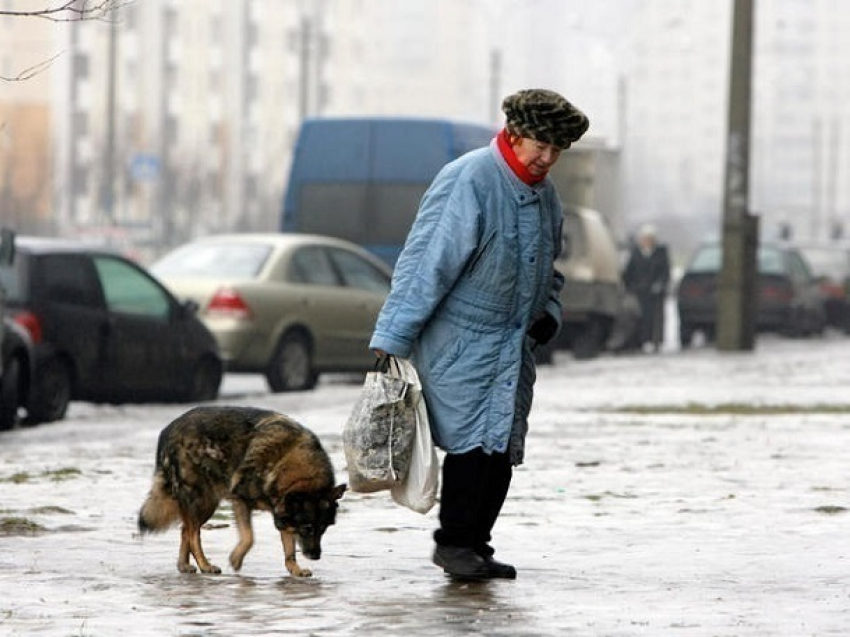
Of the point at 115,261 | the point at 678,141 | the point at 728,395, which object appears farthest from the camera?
the point at 678,141

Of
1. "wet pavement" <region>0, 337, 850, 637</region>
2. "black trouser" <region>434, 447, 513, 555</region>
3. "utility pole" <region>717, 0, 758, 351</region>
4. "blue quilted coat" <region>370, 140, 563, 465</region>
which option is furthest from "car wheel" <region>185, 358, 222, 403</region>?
"utility pole" <region>717, 0, 758, 351</region>

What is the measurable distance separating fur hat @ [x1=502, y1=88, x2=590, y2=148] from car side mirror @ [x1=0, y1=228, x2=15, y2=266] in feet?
26.4

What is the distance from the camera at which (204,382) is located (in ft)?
63.4

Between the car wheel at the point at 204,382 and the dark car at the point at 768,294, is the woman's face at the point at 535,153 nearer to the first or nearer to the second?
the car wheel at the point at 204,382

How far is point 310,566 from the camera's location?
27.9 ft

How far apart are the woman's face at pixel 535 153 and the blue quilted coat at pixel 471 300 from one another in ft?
0.22

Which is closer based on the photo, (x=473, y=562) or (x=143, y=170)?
(x=473, y=562)

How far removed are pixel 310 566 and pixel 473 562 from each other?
2.24 feet

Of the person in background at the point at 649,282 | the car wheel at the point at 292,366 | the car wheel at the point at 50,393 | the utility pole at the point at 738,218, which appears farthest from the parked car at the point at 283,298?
the person in background at the point at 649,282

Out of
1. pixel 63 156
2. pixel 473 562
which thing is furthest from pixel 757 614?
pixel 63 156

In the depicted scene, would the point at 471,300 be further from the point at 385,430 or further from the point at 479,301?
the point at 385,430

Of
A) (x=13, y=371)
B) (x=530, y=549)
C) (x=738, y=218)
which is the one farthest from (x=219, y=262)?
(x=530, y=549)

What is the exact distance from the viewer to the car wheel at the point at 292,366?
69.1ft

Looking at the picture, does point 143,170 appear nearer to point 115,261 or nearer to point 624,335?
point 624,335
